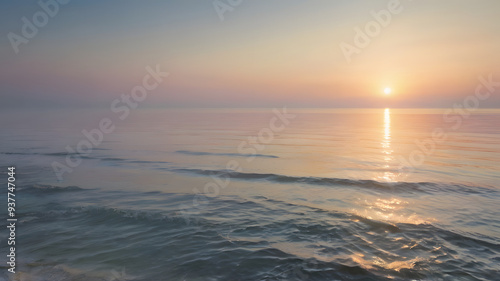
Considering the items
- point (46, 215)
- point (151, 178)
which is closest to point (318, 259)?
point (46, 215)

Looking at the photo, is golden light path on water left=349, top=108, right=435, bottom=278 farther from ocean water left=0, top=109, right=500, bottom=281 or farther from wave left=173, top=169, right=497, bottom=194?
wave left=173, top=169, right=497, bottom=194

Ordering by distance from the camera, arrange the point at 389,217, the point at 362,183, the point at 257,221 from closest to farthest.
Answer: the point at 257,221
the point at 389,217
the point at 362,183

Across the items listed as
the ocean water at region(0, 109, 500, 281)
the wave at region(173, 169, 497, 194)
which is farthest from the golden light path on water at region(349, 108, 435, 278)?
the wave at region(173, 169, 497, 194)

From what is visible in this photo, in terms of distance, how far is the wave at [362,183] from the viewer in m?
15.0

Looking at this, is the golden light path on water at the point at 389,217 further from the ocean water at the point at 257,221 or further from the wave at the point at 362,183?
the wave at the point at 362,183

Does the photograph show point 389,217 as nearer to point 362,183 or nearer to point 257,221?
point 257,221

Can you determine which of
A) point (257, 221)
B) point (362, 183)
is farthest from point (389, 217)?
point (362, 183)

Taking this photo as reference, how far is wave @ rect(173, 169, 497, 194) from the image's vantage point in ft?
49.3

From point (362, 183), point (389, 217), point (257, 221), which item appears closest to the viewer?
point (257, 221)

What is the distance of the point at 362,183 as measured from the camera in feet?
53.7

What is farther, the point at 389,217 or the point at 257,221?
the point at 389,217

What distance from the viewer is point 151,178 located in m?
17.8

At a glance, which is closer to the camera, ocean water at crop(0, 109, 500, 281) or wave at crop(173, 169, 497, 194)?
ocean water at crop(0, 109, 500, 281)

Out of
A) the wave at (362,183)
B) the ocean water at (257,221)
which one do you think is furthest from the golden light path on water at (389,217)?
the wave at (362,183)
